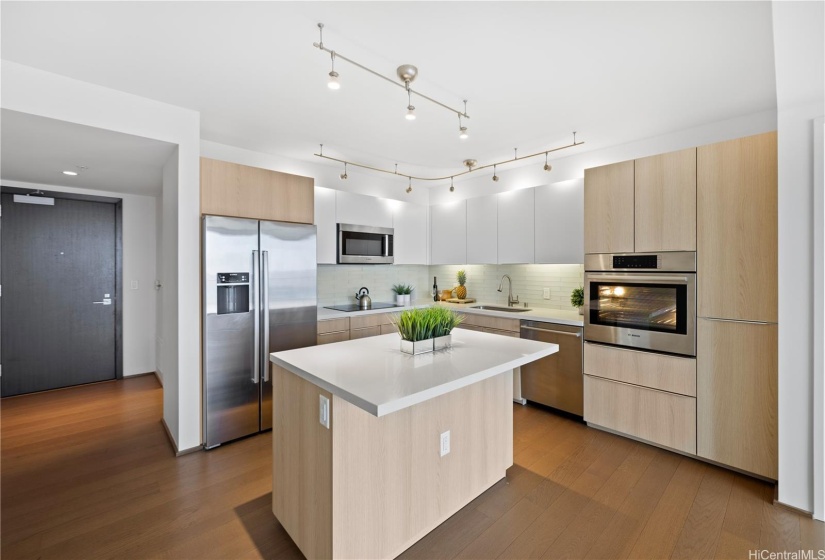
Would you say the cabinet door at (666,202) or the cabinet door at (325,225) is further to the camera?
the cabinet door at (325,225)

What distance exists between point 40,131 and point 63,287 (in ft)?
8.59

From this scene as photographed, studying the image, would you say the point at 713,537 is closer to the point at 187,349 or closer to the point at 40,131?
the point at 187,349

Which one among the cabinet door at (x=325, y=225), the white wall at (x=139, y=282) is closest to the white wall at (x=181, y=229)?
the cabinet door at (x=325, y=225)

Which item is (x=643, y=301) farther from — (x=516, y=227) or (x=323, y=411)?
(x=323, y=411)

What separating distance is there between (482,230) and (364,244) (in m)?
1.42

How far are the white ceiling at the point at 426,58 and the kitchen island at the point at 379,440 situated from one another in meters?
1.68

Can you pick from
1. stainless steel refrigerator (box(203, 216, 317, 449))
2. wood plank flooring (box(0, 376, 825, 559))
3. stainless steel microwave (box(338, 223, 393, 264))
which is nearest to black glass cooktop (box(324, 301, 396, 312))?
stainless steel microwave (box(338, 223, 393, 264))

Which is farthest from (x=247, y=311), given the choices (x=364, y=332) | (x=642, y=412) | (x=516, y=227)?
(x=642, y=412)

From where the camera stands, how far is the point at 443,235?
5090 millimetres

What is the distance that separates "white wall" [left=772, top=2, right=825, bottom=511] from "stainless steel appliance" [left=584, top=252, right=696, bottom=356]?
1.80 feet

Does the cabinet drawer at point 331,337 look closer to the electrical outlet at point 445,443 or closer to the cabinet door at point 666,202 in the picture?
the electrical outlet at point 445,443

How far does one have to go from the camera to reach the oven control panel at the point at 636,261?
288 centimetres

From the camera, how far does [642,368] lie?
2975 mm

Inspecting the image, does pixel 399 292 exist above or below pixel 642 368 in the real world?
above
